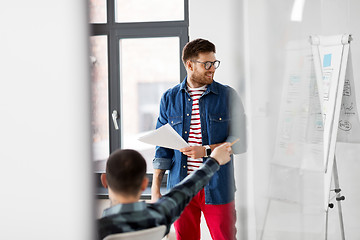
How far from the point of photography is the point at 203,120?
154 centimetres

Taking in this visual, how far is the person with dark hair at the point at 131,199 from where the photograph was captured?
2.97 ft

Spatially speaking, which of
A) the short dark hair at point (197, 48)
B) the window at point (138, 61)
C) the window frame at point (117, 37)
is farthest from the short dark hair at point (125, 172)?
the window frame at point (117, 37)

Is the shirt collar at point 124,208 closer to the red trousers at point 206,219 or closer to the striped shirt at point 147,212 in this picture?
the striped shirt at point 147,212

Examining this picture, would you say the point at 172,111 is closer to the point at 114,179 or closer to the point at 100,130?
the point at 114,179

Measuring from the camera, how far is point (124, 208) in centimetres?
92

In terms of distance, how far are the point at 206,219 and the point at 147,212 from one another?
0.68 metres

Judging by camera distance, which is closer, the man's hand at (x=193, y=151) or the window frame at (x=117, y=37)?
the man's hand at (x=193, y=151)

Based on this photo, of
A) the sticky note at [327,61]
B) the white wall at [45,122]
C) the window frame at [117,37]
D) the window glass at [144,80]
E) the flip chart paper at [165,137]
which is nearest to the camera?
the white wall at [45,122]

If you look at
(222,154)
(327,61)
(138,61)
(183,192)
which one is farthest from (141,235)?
(138,61)

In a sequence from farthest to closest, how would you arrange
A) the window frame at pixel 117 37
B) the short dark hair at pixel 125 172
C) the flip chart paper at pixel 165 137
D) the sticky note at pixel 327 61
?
the window frame at pixel 117 37, the sticky note at pixel 327 61, the flip chart paper at pixel 165 137, the short dark hair at pixel 125 172

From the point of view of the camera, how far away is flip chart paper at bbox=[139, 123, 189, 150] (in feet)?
4.45

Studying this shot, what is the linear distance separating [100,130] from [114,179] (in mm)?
551

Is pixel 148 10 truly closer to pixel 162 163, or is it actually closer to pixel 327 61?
pixel 327 61

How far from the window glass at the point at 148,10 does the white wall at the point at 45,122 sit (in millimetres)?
2426
